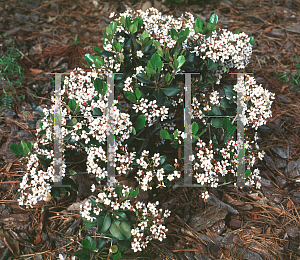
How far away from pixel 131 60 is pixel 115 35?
1.04 ft

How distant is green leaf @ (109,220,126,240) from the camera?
176 centimetres

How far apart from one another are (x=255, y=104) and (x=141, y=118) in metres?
0.96

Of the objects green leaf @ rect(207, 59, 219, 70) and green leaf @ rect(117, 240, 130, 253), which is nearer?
green leaf @ rect(117, 240, 130, 253)

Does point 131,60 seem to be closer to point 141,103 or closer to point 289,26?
point 141,103

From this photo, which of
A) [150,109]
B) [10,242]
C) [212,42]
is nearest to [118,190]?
[150,109]

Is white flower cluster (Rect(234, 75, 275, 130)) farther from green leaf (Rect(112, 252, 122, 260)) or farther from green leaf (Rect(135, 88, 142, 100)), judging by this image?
green leaf (Rect(112, 252, 122, 260))

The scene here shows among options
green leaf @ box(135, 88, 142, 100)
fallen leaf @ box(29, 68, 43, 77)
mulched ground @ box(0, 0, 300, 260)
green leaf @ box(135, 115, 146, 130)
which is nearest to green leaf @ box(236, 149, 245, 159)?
mulched ground @ box(0, 0, 300, 260)

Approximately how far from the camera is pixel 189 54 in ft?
7.31

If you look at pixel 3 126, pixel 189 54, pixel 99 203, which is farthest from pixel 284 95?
pixel 3 126

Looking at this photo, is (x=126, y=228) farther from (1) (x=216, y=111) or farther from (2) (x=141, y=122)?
(1) (x=216, y=111)

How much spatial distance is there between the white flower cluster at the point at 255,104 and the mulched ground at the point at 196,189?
2.15 feet

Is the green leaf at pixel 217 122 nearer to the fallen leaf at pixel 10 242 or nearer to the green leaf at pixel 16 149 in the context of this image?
the green leaf at pixel 16 149

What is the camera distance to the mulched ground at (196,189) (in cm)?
206

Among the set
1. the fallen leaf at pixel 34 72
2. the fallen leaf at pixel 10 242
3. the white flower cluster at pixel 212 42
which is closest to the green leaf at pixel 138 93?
the white flower cluster at pixel 212 42
